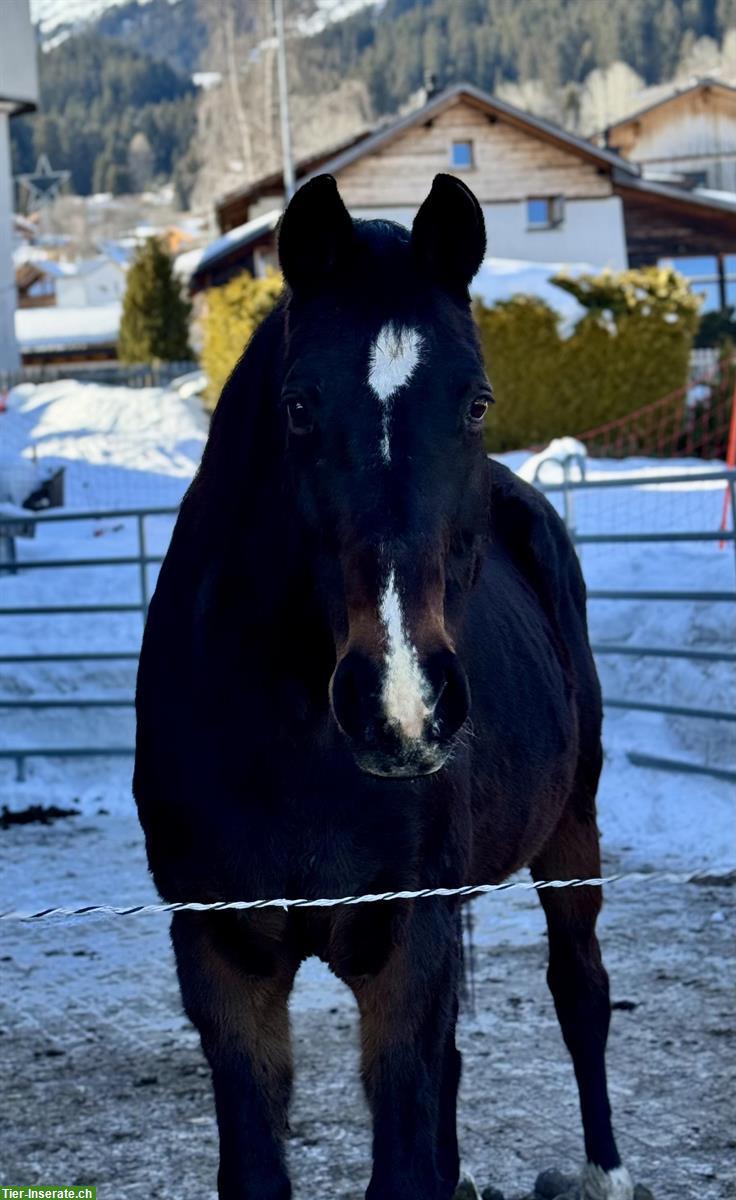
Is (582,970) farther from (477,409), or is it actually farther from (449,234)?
(449,234)

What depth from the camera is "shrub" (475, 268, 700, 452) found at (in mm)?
21984

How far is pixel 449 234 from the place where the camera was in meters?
2.45

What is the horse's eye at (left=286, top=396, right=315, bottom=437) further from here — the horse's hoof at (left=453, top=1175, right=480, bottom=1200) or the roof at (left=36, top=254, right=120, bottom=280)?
the roof at (left=36, top=254, right=120, bottom=280)

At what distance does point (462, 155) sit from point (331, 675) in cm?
3373

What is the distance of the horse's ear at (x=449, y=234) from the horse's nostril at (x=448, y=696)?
702 mm

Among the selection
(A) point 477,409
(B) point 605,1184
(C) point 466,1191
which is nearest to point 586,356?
(B) point 605,1184

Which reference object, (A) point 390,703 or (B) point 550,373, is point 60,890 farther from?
(B) point 550,373

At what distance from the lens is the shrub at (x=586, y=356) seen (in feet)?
72.1

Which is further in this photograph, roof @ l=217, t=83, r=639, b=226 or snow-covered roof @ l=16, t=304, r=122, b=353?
snow-covered roof @ l=16, t=304, r=122, b=353

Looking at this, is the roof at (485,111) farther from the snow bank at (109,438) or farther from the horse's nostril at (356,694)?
the horse's nostril at (356,694)

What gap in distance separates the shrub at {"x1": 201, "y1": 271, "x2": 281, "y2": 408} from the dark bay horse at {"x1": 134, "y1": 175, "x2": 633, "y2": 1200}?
2134 centimetres

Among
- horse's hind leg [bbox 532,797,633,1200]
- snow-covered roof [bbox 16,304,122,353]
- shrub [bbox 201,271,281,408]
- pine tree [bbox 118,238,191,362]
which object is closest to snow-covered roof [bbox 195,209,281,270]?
pine tree [bbox 118,238,191,362]

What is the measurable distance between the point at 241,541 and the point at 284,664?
239 millimetres

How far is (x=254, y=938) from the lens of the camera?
8.57 ft
